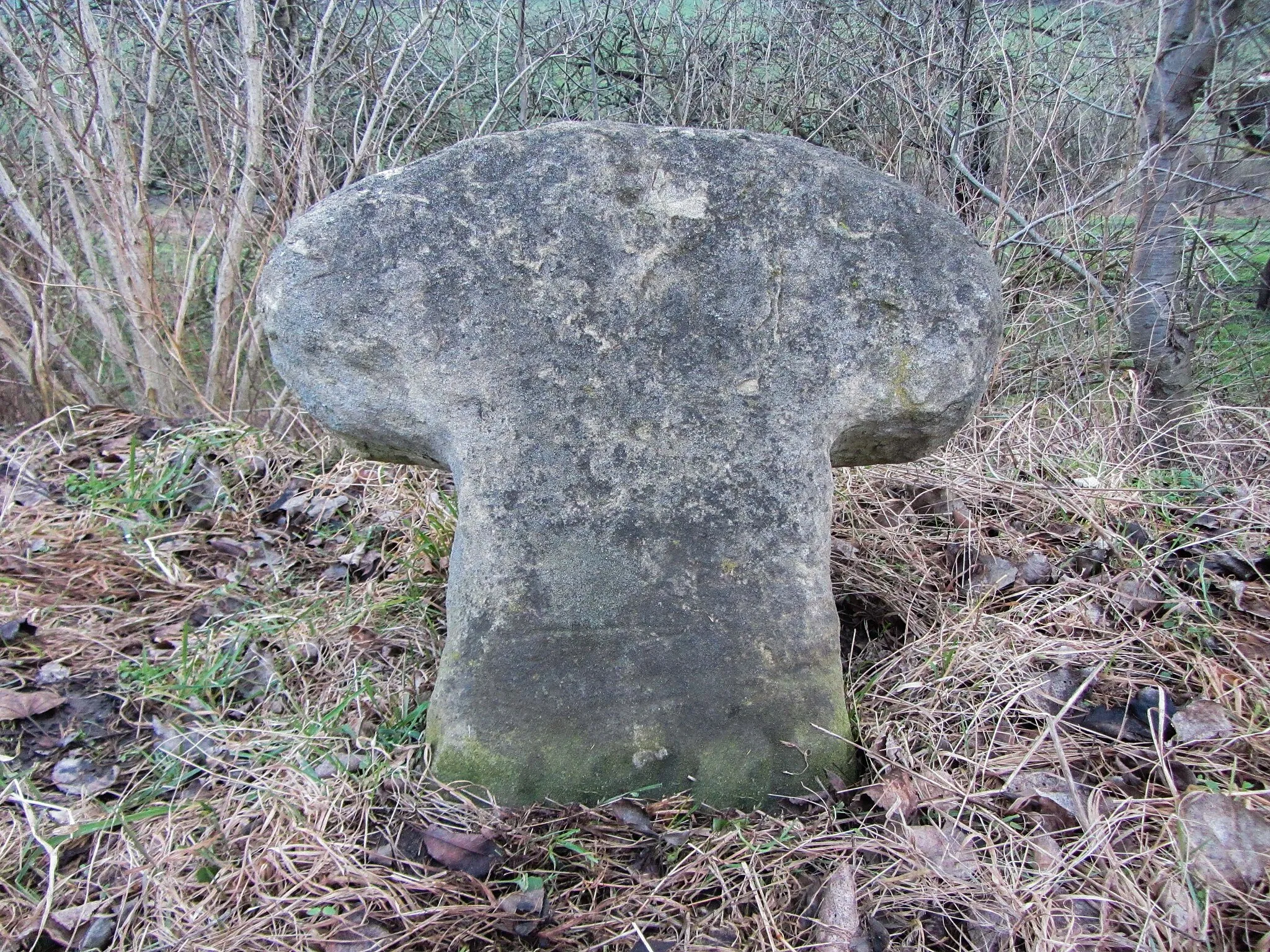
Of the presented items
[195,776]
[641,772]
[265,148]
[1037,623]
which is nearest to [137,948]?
[195,776]

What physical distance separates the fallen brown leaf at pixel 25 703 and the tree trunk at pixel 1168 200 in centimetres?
384

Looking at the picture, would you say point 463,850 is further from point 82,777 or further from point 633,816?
point 82,777

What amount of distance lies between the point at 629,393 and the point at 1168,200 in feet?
10.8

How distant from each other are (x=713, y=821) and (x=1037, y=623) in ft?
3.12

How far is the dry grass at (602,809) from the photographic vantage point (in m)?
1.44

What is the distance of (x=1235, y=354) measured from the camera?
425cm

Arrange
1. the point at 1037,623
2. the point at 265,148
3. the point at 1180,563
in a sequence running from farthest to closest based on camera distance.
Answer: the point at 265,148 → the point at 1180,563 → the point at 1037,623

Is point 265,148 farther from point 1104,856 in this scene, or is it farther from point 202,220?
point 1104,856

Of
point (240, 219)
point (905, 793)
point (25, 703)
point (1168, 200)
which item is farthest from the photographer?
point (1168, 200)

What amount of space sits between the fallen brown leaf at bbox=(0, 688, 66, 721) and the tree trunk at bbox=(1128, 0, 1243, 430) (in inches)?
151

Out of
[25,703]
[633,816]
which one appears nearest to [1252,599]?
[633,816]

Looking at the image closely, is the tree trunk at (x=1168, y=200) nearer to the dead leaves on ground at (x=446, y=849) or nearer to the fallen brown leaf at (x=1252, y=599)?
the fallen brown leaf at (x=1252, y=599)

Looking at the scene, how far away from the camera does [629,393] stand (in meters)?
1.71

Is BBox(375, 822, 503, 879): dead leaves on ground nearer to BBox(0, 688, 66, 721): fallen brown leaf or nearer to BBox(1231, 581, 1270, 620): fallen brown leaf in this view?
BBox(0, 688, 66, 721): fallen brown leaf
